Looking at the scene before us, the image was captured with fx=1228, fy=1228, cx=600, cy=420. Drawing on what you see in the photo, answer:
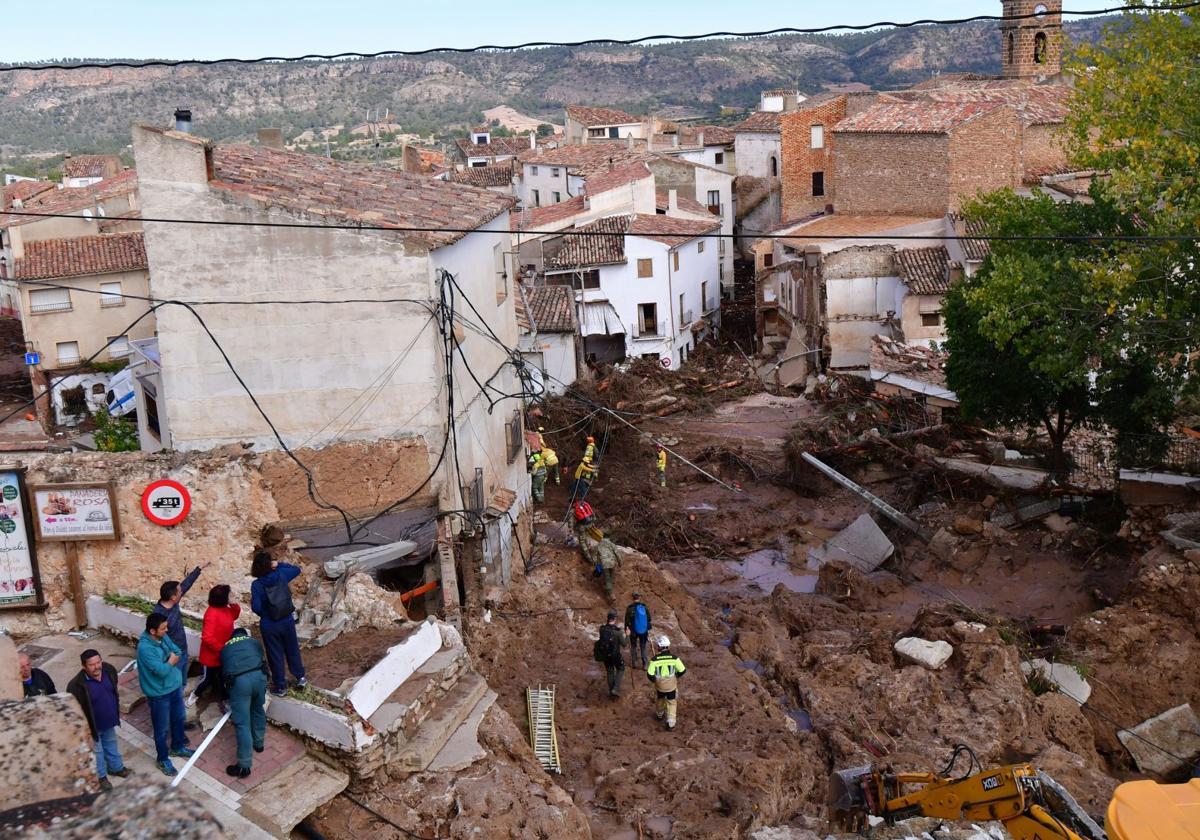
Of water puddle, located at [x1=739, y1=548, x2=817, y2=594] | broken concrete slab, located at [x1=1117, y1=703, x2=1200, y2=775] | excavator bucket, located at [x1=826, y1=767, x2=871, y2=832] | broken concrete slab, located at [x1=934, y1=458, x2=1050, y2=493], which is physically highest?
excavator bucket, located at [x1=826, y1=767, x2=871, y2=832]

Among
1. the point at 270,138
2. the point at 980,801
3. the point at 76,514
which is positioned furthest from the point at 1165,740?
the point at 270,138

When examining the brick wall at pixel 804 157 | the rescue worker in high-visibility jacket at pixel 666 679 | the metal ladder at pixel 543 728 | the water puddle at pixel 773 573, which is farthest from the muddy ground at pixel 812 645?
the brick wall at pixel 804 157

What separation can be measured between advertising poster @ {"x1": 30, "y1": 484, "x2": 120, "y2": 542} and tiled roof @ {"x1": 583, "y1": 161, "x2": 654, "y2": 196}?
1409 inches

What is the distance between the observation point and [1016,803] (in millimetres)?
11156

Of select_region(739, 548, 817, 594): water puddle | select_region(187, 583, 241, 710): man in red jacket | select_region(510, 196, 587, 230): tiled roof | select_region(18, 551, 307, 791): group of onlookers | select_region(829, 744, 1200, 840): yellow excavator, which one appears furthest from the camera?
select_region(510, 196, 587, 230): tiled roof

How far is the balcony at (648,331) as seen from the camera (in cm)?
4619

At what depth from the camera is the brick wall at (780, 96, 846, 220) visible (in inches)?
2188

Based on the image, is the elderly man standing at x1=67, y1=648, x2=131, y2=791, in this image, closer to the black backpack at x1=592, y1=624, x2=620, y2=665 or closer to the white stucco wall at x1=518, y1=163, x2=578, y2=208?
the black backpack at x1=592, y1=624, x2=620, y2=665

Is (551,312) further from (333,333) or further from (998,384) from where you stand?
(333,333)

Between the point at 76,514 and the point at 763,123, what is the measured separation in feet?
175

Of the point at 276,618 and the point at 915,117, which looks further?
the point at 915,117

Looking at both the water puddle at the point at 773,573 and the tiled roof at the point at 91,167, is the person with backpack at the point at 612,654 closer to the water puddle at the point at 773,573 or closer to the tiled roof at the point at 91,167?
the water puddle at the point at 773,573

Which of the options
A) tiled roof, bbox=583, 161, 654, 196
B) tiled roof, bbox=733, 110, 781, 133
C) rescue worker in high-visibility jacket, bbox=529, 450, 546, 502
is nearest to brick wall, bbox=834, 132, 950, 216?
tiled roof, bbox=583, 161, 654, 196

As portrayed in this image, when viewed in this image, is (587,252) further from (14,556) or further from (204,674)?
(204,674)
